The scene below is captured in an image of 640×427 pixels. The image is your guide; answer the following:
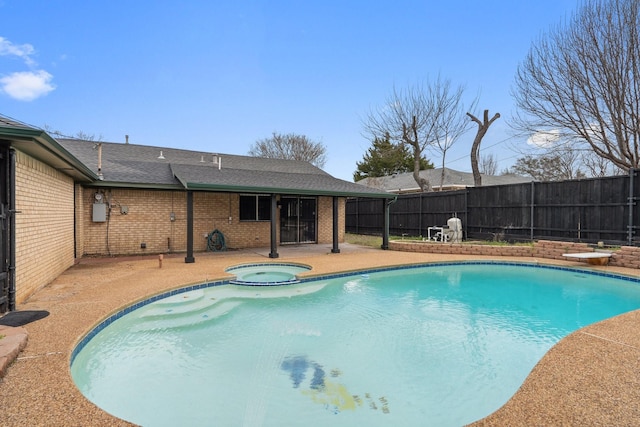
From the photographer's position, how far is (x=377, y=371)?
3.63 metres

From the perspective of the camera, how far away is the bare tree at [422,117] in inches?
736

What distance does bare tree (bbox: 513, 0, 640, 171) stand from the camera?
11.0 m

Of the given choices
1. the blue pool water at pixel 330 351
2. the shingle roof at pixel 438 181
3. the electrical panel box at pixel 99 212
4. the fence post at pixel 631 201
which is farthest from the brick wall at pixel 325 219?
the shingle roof at pixel 438 181

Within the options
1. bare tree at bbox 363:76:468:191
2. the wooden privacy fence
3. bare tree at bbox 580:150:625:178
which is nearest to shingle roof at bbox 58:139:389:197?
the wooden privacy fence

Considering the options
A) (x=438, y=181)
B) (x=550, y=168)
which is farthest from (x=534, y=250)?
(x=550, y=168)

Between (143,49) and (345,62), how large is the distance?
828 cm

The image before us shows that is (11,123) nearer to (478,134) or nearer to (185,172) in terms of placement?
(185,172)

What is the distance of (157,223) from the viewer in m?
10.8

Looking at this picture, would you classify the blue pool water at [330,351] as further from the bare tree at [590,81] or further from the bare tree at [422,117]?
the bare tree at [422,117]

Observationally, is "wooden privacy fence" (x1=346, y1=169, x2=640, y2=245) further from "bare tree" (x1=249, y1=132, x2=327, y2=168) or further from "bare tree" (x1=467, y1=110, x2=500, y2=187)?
"bare tree" (x1=249, y1=132, x2=327, y2=168)

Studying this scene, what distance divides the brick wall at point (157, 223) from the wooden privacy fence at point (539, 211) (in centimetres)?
529

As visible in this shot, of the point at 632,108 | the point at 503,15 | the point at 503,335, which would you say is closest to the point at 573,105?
the point at 632,108

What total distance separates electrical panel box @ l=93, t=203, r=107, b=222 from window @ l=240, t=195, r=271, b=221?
13.6 ft

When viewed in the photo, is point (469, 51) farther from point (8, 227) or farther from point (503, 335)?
point (8, 227)
